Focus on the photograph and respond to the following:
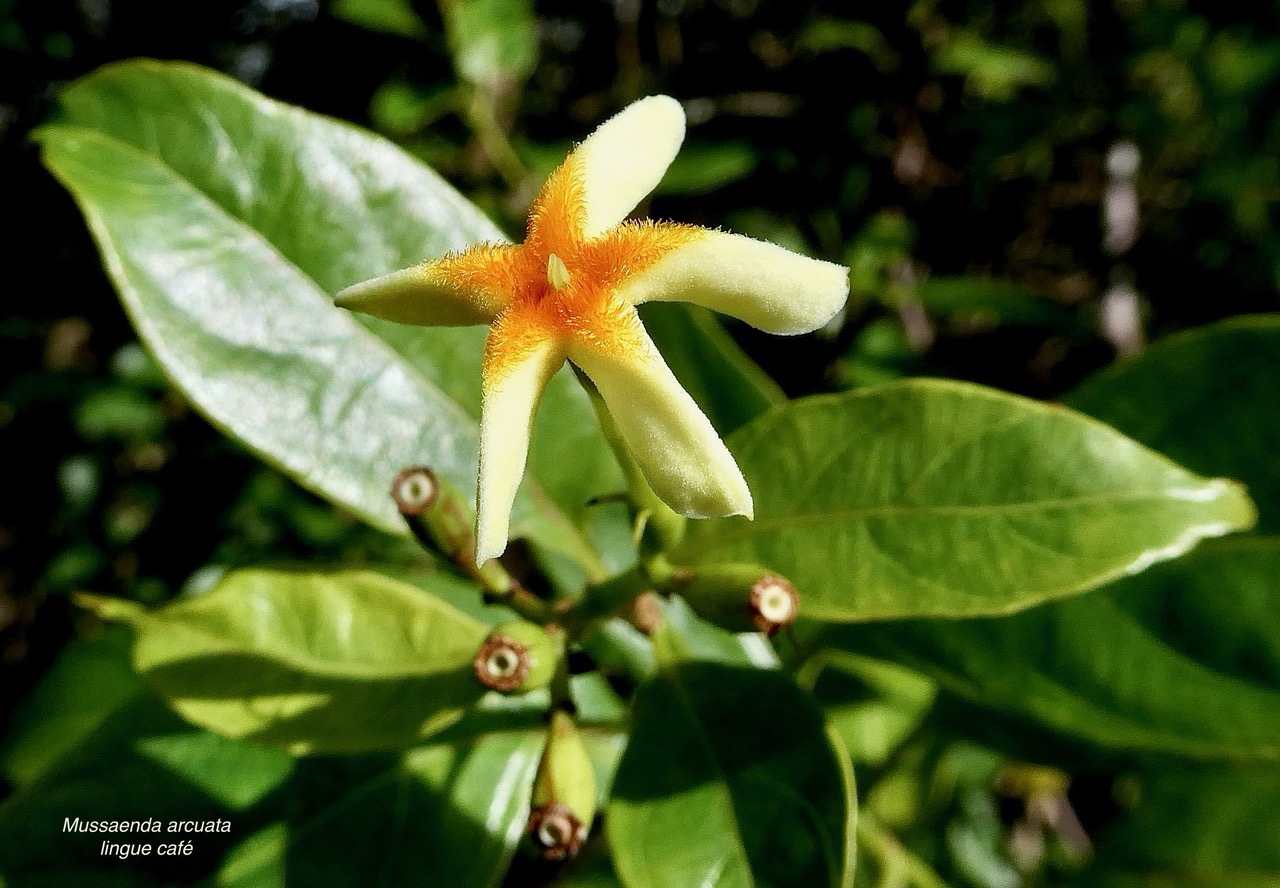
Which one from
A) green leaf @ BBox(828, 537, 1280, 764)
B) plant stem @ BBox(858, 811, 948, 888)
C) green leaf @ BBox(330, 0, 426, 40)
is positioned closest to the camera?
green leaf @ BBox(828, 537, 1280, 764)

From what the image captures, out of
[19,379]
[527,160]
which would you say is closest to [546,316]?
[527,160]

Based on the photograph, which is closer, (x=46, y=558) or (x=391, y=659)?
(x=391, y=659)

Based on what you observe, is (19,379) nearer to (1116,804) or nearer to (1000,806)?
(1000,806)

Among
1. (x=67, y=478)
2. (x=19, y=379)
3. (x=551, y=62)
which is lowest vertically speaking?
(x=67, y=478)

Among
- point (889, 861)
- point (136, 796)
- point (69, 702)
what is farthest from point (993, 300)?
point (69, 702)

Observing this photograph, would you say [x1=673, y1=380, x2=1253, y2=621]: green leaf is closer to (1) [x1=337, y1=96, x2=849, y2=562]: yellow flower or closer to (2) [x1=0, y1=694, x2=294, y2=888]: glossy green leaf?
(1) [x1=337, y1=96, x2=849, y2=562]: yellow flower

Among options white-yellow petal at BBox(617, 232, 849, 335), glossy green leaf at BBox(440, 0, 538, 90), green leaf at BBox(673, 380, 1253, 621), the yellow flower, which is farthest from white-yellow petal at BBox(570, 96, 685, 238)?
glossy green leaf at BBox(440, 0, 538, 90)

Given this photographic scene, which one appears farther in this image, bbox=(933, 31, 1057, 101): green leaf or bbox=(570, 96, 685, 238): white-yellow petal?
bbox=(933, 31, 1057, 101): green leaf

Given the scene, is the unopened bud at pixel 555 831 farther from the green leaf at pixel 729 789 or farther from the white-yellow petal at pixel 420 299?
the white-yellow petal at pixel 420 299
